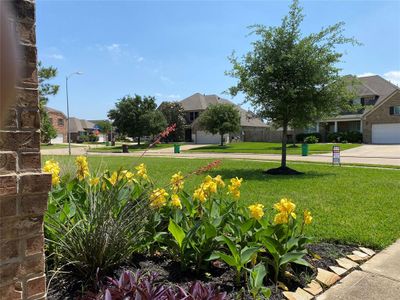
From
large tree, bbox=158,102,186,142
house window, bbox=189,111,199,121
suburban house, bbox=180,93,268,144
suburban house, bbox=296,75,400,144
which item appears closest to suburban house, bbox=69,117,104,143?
large tree, bbox=158,102,186,142

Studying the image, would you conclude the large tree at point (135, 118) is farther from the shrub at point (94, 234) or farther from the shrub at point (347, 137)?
the shrub at point (94, 234)

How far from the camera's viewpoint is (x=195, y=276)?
3514mm

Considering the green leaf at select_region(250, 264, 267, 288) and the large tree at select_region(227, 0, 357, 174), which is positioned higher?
the large tree at select_region(227, 0, 357, 174)

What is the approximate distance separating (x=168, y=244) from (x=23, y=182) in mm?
1957

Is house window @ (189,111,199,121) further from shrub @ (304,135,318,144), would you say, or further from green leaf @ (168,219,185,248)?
green leaf @ (168,219,185,248)

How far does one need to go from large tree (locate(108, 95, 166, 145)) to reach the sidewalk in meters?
48.0

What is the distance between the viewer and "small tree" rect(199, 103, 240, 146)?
4294 centimetres

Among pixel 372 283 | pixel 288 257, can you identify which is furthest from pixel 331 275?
pixel 288 257

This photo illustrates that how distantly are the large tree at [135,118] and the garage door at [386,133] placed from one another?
27.2 meters

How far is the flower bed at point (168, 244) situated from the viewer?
10.6 feet

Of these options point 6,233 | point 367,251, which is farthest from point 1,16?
point 367,251

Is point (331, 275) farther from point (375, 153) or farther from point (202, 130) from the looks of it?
point (202, 130)

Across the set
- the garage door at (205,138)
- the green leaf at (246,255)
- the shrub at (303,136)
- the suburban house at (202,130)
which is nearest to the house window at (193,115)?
the suburban house at (202,130)

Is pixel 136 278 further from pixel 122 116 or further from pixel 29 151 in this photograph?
pixel 122 116
